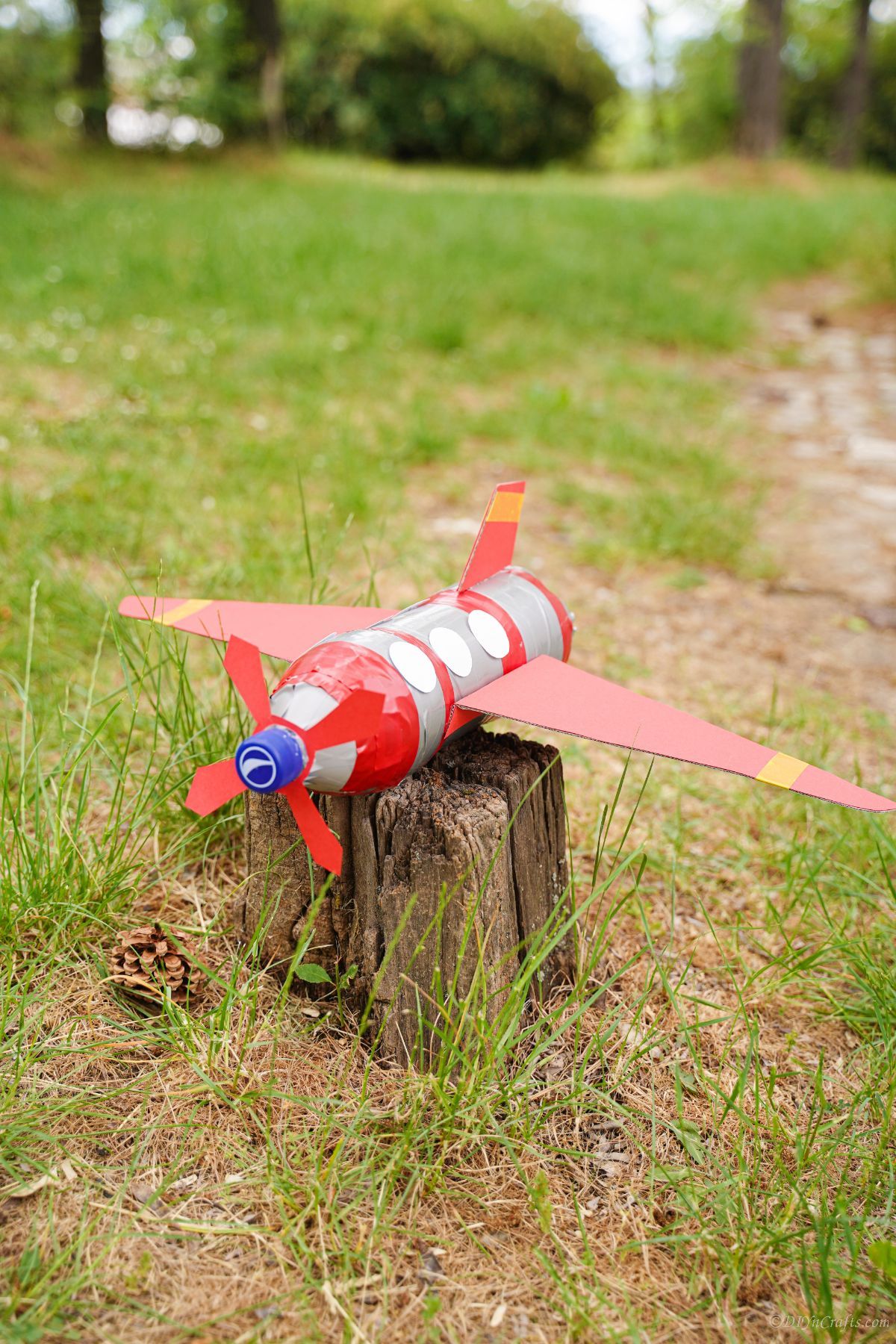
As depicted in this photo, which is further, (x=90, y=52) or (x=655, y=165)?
(x=655, y=165)

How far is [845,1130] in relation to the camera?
1.61m

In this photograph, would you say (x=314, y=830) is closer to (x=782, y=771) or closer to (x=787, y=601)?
(x=782, y=771)

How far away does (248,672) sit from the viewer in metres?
1.51

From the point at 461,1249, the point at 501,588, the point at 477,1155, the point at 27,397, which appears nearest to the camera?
the point at 461,1249

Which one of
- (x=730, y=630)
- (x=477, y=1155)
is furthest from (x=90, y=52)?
(x=477, y=1155)

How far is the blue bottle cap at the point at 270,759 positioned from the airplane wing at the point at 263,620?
0.38 meters

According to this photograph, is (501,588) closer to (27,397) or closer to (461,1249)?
(461,1249)

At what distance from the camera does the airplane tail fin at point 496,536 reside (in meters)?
1.85

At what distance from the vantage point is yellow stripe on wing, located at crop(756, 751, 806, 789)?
150 centimetres

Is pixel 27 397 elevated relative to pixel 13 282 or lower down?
lower down

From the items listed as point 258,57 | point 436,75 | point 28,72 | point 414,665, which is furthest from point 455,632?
point 436,75

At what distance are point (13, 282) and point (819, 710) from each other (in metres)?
5.30

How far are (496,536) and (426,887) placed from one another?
673 millimetres

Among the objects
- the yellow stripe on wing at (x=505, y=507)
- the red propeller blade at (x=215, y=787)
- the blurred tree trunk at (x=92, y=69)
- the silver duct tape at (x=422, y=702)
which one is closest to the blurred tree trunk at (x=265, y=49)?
the blurred tree trunk at (x=92, y=69)
